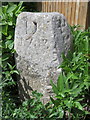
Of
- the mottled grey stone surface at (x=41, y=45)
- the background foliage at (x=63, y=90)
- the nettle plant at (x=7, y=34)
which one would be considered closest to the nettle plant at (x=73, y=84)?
the background foliage at (x=63, y=90)


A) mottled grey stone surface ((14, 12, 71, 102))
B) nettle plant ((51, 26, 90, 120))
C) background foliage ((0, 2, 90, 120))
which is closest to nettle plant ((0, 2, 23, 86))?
background foliage ((0, 2, 90, 120))

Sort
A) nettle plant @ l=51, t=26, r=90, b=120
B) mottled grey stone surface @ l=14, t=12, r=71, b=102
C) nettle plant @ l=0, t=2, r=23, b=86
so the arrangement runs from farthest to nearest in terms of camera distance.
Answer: nettle plant @ l=0, t=2, r=23, b=86, mottled grey stone surface @ l=14, t=12, r=71, b=102, nettle plant @ l=51, t=26, r=90, b=120

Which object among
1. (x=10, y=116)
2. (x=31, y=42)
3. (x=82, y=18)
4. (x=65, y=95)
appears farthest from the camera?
(x=82, y=18)

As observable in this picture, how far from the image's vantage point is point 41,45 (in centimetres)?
215

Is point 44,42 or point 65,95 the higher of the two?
point 44,42

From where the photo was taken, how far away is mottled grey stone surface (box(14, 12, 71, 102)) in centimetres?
208

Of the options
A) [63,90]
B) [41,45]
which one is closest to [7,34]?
[41,45]

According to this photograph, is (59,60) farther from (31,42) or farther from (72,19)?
(72,19)

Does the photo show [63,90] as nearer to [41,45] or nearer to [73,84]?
[73,84]

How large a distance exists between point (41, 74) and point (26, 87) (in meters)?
0.36

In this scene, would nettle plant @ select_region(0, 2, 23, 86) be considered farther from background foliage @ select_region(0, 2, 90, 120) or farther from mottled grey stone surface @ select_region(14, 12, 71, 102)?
mottled grey stone surface @ select_region(14, 12, 71, 102)

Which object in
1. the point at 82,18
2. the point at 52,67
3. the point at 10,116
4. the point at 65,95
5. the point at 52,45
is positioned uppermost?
the point at 82,18

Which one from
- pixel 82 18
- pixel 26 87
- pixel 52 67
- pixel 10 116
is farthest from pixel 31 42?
pixel 82 18

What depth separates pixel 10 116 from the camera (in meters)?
2.08
